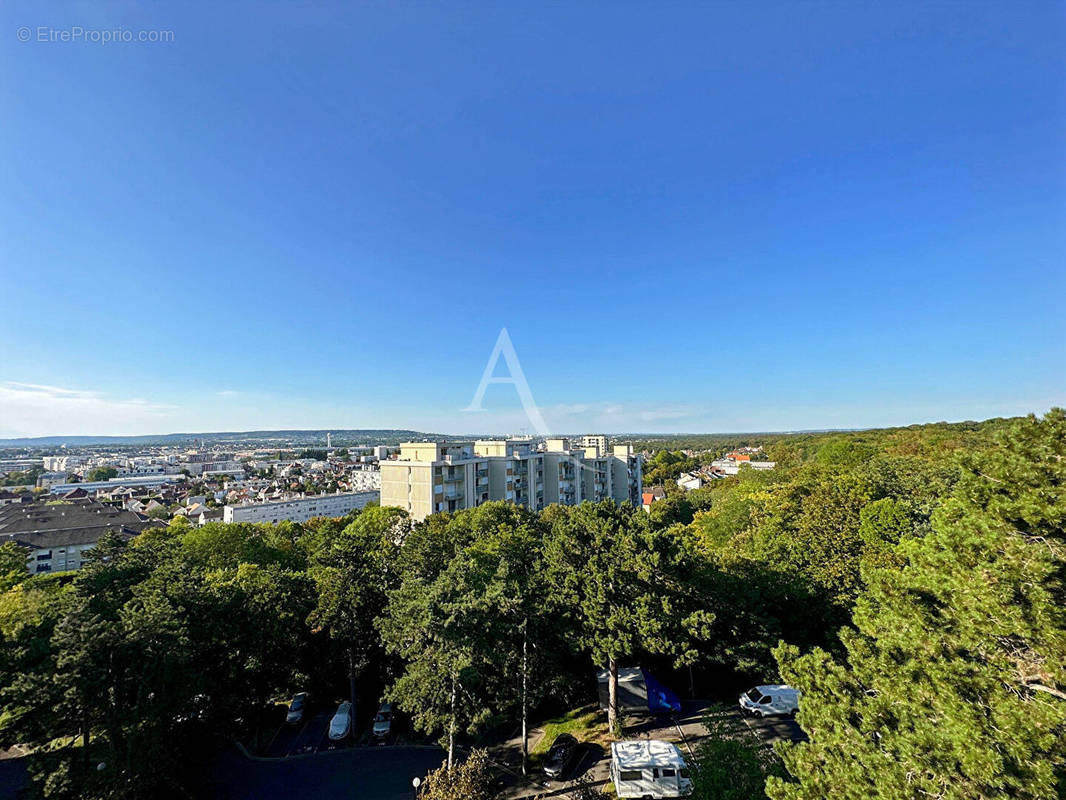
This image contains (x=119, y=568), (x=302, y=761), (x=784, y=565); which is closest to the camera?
(x=302, y=761)

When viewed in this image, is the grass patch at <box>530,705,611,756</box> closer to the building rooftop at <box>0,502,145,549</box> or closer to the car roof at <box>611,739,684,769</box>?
the car roof at <box>611,739,684,769</box>

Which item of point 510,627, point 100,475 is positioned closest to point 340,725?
point 510,627

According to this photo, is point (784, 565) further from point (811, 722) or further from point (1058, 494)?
point (1058, 494)

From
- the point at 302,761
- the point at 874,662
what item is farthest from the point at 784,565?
the point at 302,761

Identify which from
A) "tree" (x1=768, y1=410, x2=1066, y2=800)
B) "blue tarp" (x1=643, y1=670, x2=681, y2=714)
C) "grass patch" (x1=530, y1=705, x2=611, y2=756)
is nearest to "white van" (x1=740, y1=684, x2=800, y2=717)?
"blue tarp" (x1=643, y1=670, x2=681, y2=714)

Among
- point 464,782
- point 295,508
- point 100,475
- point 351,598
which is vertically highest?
point 351,598

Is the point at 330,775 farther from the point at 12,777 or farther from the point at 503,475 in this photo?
the point at 503,475
